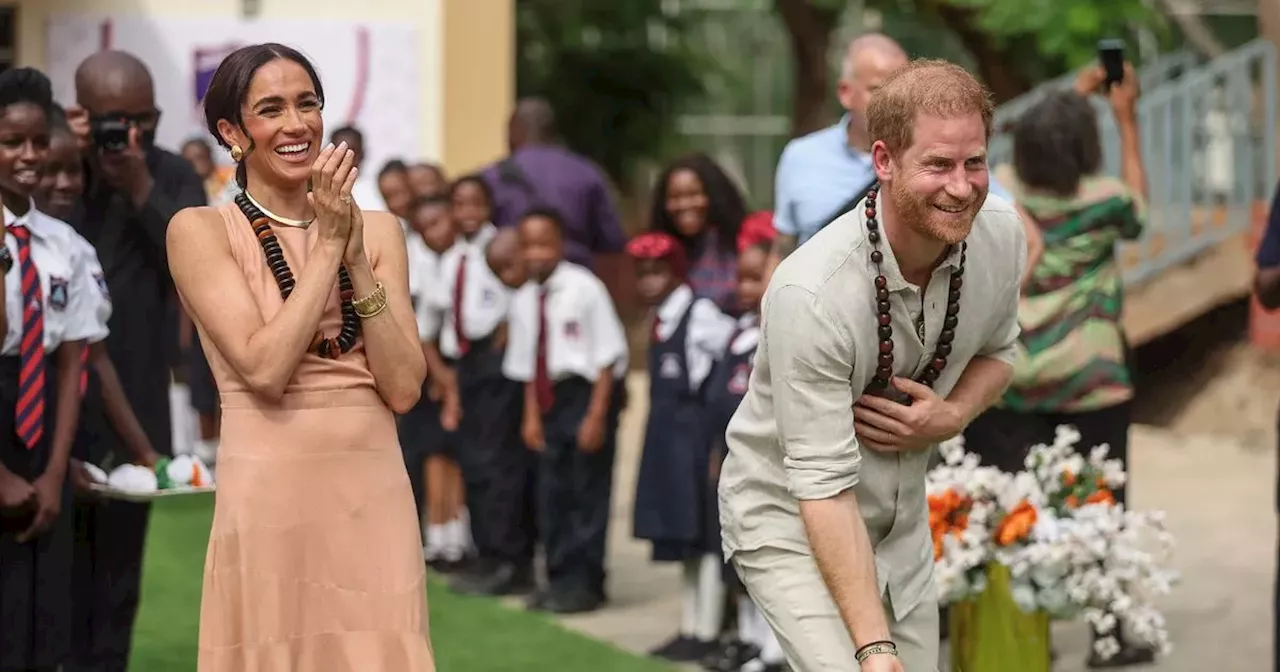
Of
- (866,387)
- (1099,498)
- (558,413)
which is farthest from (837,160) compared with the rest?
(558,413)

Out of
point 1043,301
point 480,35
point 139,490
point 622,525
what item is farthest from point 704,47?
point 139,490

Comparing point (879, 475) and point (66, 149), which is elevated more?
point (66, 149)

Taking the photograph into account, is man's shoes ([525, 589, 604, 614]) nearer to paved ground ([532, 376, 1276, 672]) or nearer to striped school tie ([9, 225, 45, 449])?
paved ground ([532, 376, 1276, 672])

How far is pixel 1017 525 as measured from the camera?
6.79 m

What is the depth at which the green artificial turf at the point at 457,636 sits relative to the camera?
8.70 m

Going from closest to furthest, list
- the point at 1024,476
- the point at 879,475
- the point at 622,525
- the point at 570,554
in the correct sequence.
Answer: the point at 879,475 → the point at 1024,476 → the point at 570,554 → the point at 622,525

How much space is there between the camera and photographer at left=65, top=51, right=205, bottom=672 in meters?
7.21

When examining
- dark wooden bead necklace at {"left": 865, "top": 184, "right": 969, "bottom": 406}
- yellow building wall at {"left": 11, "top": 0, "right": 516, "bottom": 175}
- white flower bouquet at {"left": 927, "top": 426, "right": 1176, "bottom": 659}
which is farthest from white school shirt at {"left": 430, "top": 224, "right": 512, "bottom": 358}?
dark wooden bead necklace at {"left": 865, "top": 184, "right": 969, "bottom": 406}

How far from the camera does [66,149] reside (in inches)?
273

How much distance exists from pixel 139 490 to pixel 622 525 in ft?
21.6

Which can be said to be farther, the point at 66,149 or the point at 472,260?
the point at 472,260

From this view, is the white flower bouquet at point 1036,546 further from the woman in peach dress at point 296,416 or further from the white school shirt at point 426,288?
the white school shirt at point 426,288

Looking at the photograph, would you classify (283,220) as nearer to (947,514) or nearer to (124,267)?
(947,514)

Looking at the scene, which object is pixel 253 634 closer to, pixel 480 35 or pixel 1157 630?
pixel 1157 630
